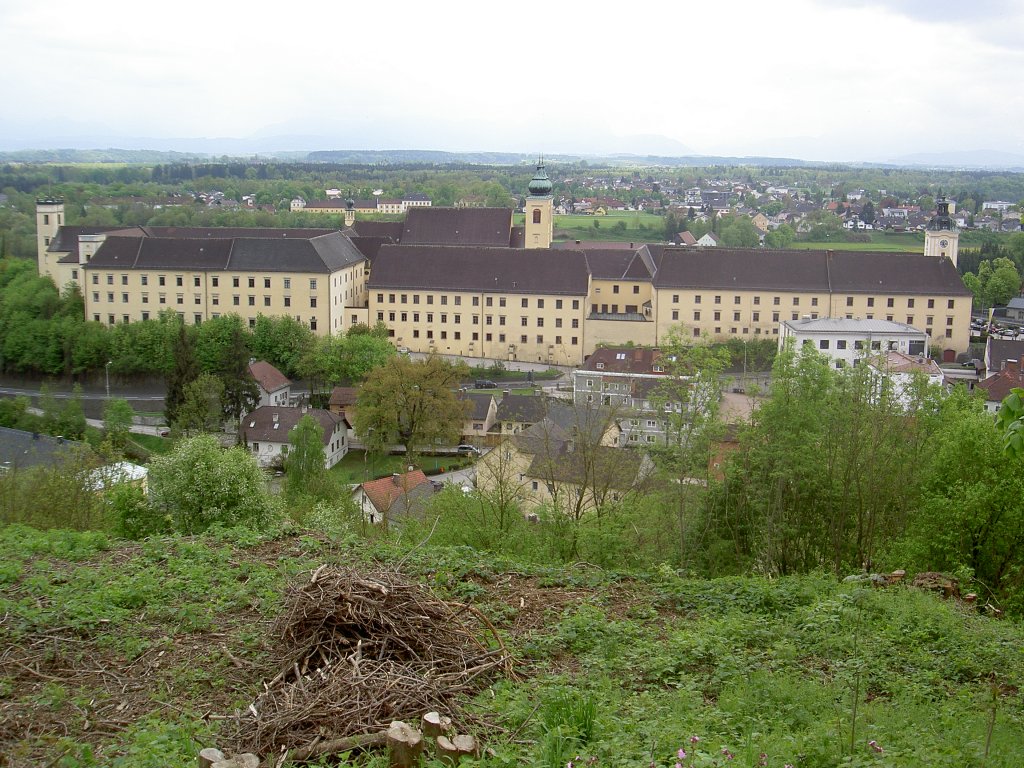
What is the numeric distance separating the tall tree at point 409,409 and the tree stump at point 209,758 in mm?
29961

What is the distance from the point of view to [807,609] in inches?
345

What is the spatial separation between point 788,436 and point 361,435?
73.7 feet

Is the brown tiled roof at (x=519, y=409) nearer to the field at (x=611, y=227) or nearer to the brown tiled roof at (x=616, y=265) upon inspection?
the brown tiled roof at (x=616, y=265)

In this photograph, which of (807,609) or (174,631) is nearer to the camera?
(174,631)

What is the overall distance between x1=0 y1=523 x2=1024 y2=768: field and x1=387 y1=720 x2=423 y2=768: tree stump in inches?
6.3

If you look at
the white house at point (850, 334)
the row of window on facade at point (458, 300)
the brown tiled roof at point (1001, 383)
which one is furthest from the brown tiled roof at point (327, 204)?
the brown tiled roof at point (1001, 383)

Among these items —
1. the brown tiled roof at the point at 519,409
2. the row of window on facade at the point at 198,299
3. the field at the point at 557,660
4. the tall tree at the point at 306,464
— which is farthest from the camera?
the row of window on facade at the point at 198,299

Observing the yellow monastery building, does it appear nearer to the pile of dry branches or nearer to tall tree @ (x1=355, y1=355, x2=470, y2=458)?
tall tree @ (x1=355, y1=355, x2=470, y2=458)

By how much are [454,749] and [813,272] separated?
1987 inches

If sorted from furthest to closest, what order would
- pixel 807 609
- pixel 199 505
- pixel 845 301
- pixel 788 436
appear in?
pixel 845 301, pixel 788 436, pixel 199 505, pixel 807 609

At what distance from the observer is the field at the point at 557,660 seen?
18.6 ft

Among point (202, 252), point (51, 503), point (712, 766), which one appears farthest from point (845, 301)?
point (712, 766)

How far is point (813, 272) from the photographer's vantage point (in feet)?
173

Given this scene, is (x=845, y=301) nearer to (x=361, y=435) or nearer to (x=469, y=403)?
(x=469, y=403)
